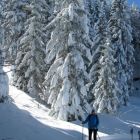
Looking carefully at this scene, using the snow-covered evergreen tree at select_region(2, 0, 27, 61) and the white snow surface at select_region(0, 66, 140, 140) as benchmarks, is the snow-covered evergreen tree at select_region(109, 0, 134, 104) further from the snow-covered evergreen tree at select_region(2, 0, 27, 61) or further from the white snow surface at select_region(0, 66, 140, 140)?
the white snow surface at select_region(0, 66, 140, 140)

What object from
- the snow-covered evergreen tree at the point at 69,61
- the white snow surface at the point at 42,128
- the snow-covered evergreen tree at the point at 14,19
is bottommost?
the white snow surface at the point at 42,128

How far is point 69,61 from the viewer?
31.3 m

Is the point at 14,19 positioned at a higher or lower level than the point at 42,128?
higher

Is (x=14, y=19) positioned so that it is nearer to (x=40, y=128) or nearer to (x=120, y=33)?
(x=120, y=33)

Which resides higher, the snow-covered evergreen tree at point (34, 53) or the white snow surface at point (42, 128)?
the snow-covered evergreen tree at point (34, 53)

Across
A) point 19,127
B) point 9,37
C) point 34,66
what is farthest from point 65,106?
point 9,37

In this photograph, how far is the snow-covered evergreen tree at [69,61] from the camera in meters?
31.1

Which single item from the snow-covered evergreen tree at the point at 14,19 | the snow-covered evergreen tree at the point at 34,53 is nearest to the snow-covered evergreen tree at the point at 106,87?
the snow-covered evergreen tree at the point at 34,53

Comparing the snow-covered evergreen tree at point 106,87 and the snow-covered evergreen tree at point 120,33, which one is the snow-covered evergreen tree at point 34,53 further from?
the snow-covered evergreen tree at point 120,33

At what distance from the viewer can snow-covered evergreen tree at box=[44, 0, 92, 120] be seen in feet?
102

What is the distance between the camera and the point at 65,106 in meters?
31.1

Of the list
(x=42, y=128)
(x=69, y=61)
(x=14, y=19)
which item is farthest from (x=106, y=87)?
(x=42, y=128)

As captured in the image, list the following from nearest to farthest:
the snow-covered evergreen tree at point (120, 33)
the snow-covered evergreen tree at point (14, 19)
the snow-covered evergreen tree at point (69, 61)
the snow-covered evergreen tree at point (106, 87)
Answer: the snow-covered evergreen tree at point (69, 61) < the snow-covered evergreen tree at point (106, 87) < the snow-covered evergreen tree at point (14, 19) < the snow-covered evergreen tree at point (120, 33)

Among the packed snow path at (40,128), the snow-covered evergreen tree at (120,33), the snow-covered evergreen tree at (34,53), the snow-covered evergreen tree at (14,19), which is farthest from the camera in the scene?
the snow-covered evergreen tree at (120,33)
